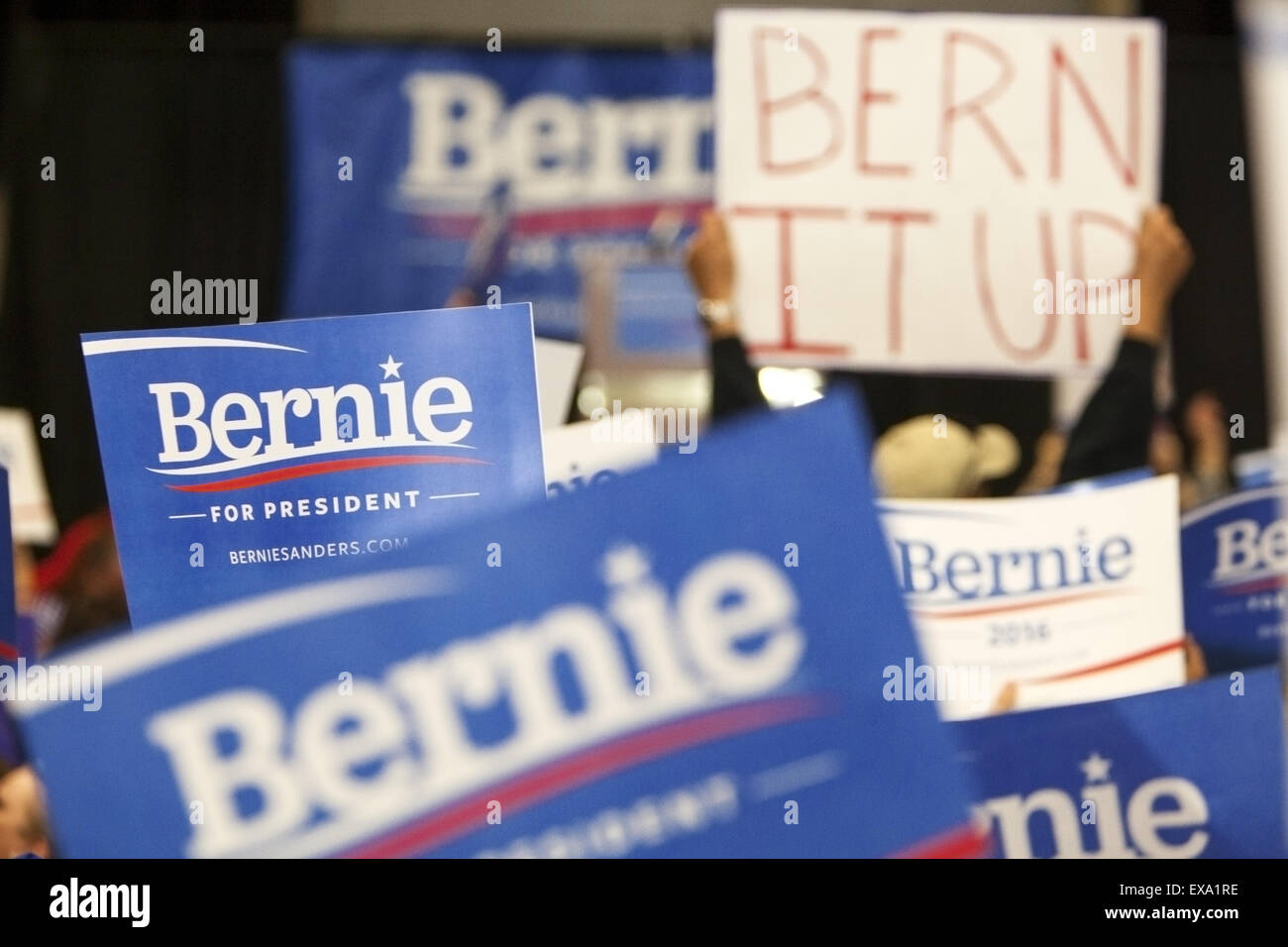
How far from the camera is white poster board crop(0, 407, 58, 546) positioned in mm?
2131

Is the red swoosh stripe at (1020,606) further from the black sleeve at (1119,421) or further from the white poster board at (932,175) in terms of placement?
the white poster board at (932,175)

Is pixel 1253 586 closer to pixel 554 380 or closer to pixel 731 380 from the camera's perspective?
pixel 731 380

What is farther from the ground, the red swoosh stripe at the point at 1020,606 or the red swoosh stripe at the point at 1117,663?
the red swoosh stripe at the point at 1020,606

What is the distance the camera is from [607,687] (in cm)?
100

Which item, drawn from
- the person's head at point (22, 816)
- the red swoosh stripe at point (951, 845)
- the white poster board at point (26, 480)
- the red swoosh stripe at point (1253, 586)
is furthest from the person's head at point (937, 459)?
the white poster board at point (26, 480)

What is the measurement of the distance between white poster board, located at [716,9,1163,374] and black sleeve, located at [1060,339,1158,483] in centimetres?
8

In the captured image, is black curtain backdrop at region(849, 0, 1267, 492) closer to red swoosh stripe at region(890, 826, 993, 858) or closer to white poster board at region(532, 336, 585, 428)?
white poster board at region(532, 336, 585, 428)

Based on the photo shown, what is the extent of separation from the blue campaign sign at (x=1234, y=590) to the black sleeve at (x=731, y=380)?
626 mm

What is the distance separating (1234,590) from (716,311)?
2.55 ft

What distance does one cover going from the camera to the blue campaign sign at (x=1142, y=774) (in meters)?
1.33

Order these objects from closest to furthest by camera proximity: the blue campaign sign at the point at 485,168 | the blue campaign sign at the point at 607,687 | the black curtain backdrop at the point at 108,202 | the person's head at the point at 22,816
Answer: the blue campaign sign at the point at 607,687 < the person's head at the point at 22,816 < the blue campaign sign at the point at 485,168 < the black curtain backdrop at the point at 108,202
